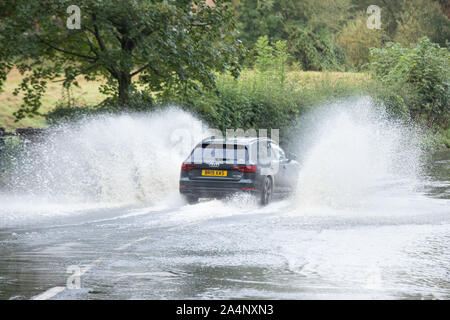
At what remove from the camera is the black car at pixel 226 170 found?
1652 cm

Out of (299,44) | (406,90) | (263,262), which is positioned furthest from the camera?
(299,44)

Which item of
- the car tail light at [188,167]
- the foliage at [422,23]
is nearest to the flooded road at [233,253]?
the car tail light at [188,167]

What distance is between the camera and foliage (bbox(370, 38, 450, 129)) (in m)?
41.4

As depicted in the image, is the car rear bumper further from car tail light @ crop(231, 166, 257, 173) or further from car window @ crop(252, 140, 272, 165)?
car window @ crop(252, 140, 272, 165)

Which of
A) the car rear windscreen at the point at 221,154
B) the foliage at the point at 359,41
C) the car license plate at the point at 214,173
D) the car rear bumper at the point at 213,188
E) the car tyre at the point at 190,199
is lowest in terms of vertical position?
the car tyre at the point at 190,199

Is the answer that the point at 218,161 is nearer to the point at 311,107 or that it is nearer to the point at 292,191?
the point at 292,191

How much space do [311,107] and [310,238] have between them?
18.3 meters

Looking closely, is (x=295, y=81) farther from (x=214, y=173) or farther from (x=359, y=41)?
(x=359, y=41)

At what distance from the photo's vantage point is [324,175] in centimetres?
2241

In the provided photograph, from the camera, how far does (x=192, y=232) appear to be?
1270cm

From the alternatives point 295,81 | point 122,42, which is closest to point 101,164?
point 122,42

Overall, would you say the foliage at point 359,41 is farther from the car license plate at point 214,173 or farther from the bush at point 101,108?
the car license plate at point 214,173

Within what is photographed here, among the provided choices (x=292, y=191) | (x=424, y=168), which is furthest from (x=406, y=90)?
(x=292, y=191)

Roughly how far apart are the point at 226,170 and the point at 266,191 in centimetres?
104
